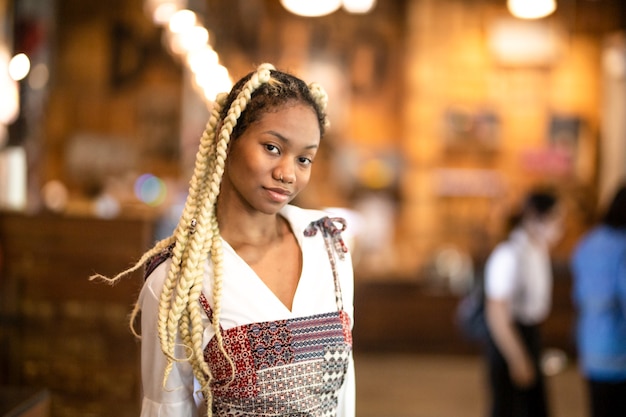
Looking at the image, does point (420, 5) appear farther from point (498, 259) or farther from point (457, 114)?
point (498, 259)

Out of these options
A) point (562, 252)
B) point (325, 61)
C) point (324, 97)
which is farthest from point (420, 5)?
point (324, 97)

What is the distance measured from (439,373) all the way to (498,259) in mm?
4624

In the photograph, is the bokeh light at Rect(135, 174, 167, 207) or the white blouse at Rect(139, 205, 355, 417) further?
the bokeh light at Rect(135, 174, 167, 207)

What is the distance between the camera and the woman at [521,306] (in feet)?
13.6

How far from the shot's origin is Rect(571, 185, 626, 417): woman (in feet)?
12.6

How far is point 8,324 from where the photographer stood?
168 inches

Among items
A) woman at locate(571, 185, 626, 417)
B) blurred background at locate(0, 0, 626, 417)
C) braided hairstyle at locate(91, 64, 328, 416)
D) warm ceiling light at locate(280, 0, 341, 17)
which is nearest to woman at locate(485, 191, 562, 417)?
woman at locate(571, 185, 626, 417)

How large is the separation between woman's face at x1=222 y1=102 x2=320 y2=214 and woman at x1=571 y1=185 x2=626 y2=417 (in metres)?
2.58

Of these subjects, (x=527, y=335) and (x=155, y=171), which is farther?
(x=155, y=171)

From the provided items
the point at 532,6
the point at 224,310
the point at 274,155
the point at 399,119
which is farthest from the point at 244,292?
the point at 399,119

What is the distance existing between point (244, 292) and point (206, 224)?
6.7 inches

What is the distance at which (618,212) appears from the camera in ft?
12.8

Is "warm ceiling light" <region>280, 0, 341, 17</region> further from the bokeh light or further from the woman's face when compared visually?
the bokeh light

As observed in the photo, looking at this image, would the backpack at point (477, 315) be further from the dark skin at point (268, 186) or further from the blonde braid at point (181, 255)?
the blonde braid at point (181, 255)
